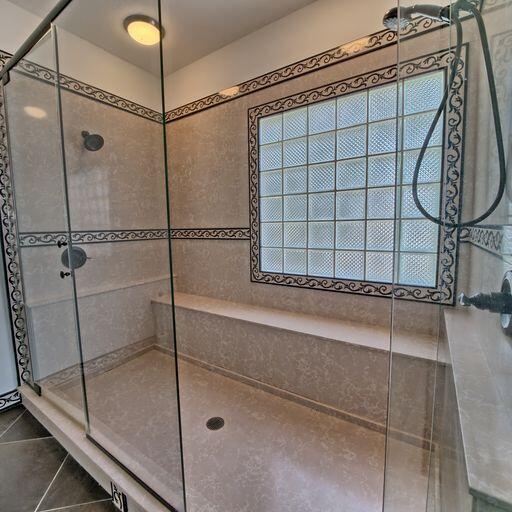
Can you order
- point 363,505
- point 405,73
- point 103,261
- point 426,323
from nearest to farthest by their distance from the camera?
point 363,505, point 405,73, point 426,323, point 103,261

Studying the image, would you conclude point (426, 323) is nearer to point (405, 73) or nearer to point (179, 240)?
point (405, 73)

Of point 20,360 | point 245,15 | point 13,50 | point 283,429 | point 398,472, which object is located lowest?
point 283,429

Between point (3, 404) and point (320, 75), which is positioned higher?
point (320, 75)

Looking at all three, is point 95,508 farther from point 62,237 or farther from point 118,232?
point 118,232

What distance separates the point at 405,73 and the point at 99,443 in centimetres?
219

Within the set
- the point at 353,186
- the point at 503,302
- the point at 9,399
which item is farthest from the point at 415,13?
the point at 9,399

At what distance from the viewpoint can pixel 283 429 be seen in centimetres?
147

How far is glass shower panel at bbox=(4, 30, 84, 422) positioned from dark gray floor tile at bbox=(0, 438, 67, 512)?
0.70 ft

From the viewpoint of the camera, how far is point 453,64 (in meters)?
1.24

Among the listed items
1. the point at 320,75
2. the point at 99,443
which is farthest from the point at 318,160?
the point at 99,443

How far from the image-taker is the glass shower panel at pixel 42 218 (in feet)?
5.26

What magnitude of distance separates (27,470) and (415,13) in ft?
8.99

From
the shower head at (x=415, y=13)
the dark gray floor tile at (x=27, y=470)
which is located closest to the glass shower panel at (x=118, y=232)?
the dark gray floor tile at (x=27, y=470)

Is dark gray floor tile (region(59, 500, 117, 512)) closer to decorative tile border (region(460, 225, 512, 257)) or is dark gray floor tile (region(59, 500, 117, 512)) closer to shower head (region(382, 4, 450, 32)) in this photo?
decorative tile border (region(460, 225, 512, 257))
